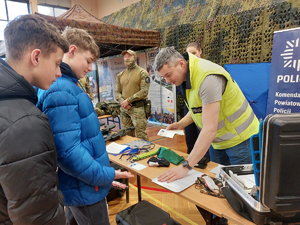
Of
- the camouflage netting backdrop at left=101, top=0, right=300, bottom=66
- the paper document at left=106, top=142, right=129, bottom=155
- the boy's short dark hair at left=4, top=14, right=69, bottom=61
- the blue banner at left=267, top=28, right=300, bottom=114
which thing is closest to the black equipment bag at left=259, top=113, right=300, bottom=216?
the boy's short dark hair at left=4, top=14, right=69, bottom=61

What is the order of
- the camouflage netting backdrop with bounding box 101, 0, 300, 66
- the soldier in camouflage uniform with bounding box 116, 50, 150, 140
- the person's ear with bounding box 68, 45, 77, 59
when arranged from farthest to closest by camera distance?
the soldier in camouflage uniform with bounding box 116, 50, 150, 140 → the camouflage netting backdrop with bounding box 101, 0, 300, 66 → the person's ear with bounding box 68, 45, 77, 59

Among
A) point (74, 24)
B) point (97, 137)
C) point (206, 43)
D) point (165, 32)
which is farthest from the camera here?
point (165, 32)

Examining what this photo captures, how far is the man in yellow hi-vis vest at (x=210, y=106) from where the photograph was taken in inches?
47.9

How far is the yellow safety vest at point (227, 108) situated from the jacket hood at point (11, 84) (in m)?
1.00

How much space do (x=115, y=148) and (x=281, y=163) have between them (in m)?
1.52

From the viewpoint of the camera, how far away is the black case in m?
0.59

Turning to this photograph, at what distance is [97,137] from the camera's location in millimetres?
996

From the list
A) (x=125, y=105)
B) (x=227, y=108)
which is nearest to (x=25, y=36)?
(x=227, y=108)

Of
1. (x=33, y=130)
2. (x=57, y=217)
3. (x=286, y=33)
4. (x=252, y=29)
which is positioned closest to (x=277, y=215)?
(x=57, y=217)

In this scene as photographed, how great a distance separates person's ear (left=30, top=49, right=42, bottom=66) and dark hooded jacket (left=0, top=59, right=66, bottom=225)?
0.08 metres

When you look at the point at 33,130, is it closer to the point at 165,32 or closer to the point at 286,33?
the point at 286,33

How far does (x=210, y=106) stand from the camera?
47.8 inches

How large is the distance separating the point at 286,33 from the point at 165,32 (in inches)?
115

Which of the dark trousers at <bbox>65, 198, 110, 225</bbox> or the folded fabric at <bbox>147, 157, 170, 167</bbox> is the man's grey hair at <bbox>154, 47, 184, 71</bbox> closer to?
the folded fabric at <bbox>147, 157, 170, 167</bbox>
